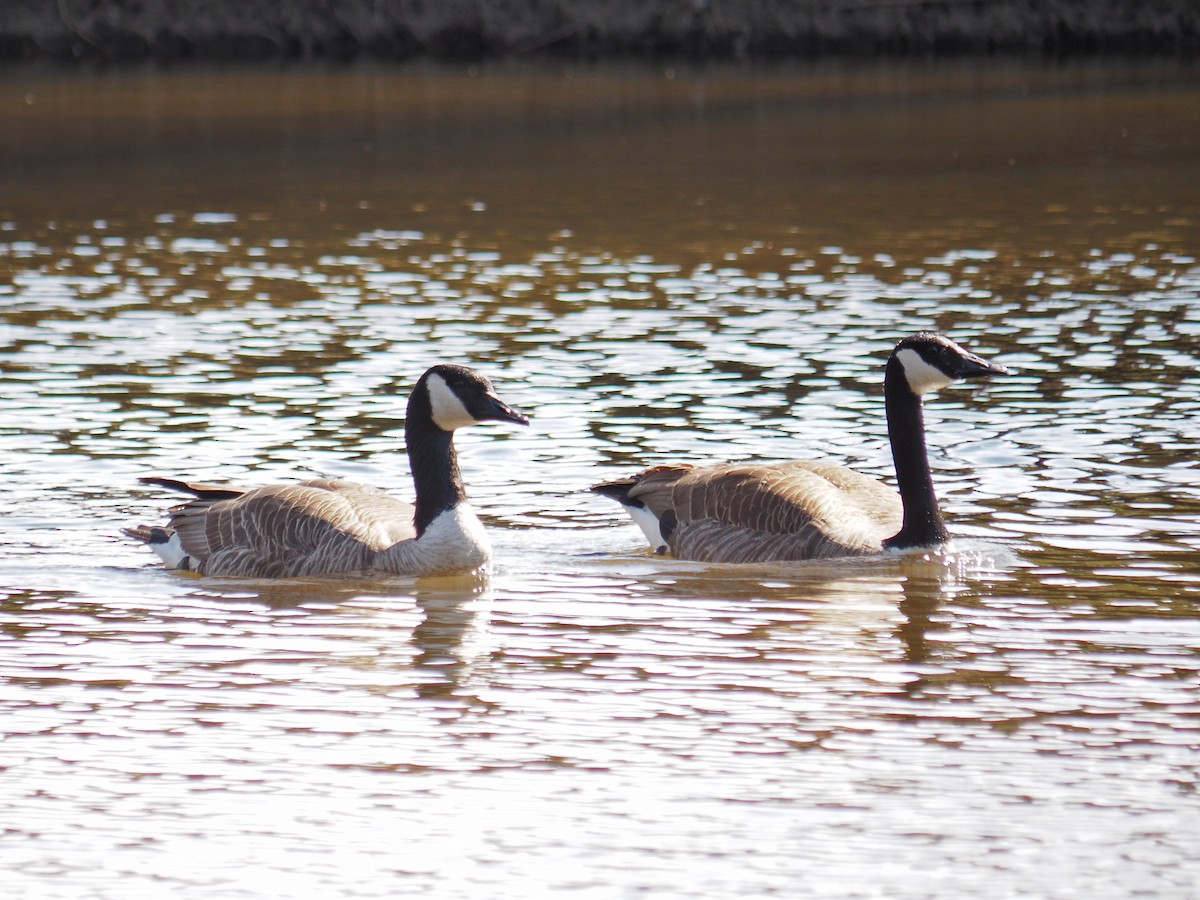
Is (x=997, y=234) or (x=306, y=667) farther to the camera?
(x=997, y=234)

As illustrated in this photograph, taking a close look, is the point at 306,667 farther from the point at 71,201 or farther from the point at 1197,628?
the point at 71,201

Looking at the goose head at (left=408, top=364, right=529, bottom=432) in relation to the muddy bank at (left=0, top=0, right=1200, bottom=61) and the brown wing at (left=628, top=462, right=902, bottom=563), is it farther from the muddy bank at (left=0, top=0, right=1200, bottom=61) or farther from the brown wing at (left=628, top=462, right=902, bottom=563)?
the muddy bank at (left=0, top=0, right=1200, bottom=61)

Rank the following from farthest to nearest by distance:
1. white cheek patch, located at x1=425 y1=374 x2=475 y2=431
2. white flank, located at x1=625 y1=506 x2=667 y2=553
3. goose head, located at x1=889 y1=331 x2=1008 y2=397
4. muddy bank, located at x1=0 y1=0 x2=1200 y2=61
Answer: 1. muddy bank, located at x1=0 y1=0 x2=1200 y2=61
2. white flank, located at x1=625 y1=506 x2=667 y2=553
3. goose head, located at x1=889 y1=331 x2=1008 y2=397
4. white cheek patch, located at x1=425 y1=374 x2=475 y2=431

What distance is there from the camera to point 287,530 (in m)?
9.56

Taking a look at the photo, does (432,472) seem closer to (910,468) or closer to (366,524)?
(366,524)

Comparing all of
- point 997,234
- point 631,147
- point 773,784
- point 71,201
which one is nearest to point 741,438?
point 773,784

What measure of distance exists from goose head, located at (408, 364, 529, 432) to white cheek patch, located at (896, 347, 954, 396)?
1919 mm

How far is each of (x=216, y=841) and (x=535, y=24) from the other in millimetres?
38217

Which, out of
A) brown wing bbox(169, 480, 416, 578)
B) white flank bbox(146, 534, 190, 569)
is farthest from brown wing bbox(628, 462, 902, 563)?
white flank bbox(146, 534, 190, 569)

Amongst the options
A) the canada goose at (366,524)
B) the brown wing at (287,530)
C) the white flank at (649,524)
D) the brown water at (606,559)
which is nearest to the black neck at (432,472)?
the canada goose at (366,524)

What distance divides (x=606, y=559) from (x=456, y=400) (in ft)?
3.63

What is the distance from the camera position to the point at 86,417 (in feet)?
41.7

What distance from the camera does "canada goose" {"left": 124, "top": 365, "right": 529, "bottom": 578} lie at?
9.45m

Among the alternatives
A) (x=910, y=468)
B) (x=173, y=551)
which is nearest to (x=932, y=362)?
(x=910, y=468)
